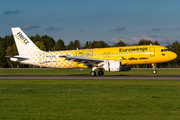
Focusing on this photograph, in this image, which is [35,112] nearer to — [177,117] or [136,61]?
[177,117]

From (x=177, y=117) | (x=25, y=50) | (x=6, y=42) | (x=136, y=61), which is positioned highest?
(x=6, y=42)

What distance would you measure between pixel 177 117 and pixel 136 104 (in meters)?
2.94

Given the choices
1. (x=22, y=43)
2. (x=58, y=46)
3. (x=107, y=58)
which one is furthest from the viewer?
(x=58, y=46)

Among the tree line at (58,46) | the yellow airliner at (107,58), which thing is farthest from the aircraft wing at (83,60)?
the tree line at (58,46)

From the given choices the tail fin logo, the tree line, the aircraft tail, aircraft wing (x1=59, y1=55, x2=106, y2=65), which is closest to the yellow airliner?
aircraft wing (x1=59, y1=55, x2=106, y2=65)

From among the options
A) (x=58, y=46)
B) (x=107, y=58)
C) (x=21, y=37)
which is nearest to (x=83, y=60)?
(x=107, y=58)

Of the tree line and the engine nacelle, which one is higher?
the tree line

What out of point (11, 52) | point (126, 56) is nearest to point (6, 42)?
point (11, 52)

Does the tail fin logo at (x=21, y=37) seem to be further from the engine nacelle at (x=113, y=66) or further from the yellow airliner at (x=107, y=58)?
the engine nacelle at (x=113, y=66)

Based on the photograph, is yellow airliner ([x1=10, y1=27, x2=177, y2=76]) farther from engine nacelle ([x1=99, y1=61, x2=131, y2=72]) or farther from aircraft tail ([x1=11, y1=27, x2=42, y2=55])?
aircraft tail ([x1=11, y1=27, x2=42, y2=55])

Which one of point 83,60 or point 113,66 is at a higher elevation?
point 83,60

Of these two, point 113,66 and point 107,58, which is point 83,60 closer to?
point 107,58

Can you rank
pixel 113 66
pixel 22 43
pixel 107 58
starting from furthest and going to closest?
pixel 22 43 → pixel 107 58 → pixel 113 66

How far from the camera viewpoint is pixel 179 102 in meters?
13.1
